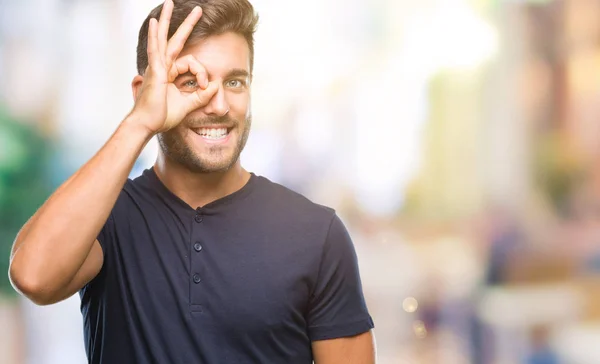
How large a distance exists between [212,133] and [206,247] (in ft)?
0.67

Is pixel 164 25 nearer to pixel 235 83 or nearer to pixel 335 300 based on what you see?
pixel 235 83

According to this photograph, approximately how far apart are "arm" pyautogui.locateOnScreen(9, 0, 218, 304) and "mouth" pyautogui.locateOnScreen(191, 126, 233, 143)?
9 cm

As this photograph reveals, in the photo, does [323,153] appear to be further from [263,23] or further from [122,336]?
[122,336]

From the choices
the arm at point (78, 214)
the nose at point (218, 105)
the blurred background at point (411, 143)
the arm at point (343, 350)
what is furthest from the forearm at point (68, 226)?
the blurred background at point (411, 143)

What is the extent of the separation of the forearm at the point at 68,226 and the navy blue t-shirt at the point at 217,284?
0.17 meters

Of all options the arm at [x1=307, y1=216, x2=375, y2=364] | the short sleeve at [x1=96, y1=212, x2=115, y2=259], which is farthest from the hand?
the arm at [x1=307, y1=216, x2=375, y2=364]

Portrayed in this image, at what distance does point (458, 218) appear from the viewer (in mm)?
2576

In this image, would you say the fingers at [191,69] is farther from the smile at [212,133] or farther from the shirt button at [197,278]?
the shirt button at [197,278]

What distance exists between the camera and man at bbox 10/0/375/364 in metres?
1.30

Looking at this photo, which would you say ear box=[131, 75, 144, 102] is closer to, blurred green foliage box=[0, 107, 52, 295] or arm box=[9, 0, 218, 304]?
arm box=[9, 0, 218, 304]

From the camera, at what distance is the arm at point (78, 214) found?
116 centimetres

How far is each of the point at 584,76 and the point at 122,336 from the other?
6.54ft

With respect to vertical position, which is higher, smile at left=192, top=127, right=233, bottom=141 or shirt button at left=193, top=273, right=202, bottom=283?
smile at left=192, top=127, right=233, bottom=141

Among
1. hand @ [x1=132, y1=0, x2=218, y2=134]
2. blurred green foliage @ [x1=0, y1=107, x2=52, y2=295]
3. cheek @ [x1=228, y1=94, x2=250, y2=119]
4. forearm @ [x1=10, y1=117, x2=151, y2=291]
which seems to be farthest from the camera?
blurred green foliage @ [x1=0, y1=107, x2=52, y2=295]
